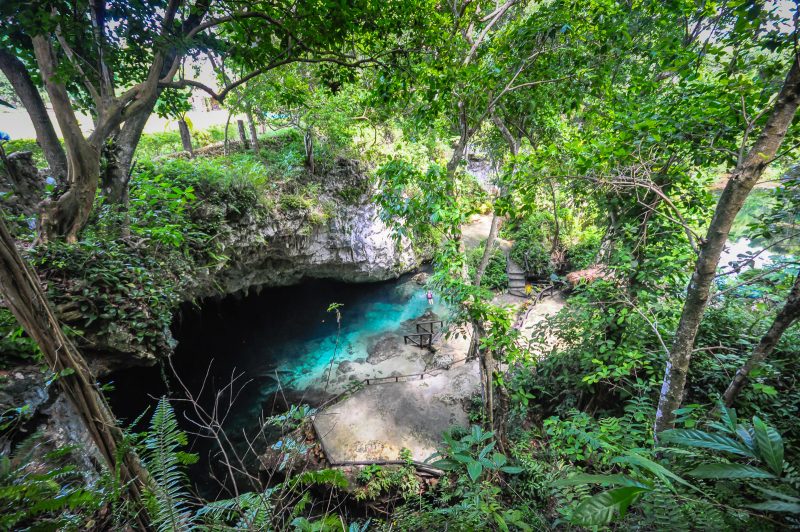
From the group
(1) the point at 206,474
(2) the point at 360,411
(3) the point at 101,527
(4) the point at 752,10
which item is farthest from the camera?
(2) the point at 360,411

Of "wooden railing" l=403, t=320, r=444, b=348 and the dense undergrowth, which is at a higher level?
the dense undergrowth

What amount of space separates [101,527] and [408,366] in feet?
23.0

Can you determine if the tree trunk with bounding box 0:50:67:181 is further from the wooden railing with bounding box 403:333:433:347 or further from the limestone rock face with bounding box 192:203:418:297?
the wooden railing with bounding box 403:333:433:347

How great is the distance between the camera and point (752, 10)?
167 cm

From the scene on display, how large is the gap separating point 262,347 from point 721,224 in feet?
32.0

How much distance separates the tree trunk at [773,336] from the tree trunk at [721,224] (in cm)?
37

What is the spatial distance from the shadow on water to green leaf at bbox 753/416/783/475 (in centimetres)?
560

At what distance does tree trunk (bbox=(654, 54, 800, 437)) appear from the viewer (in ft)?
5.77

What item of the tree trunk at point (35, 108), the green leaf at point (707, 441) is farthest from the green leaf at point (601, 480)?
the tree trunk at point (35, 108)

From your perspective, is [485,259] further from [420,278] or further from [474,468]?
[420,278]

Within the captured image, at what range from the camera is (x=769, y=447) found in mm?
1031

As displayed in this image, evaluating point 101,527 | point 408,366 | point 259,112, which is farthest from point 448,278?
point 259,112

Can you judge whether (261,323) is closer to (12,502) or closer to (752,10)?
(12,502)

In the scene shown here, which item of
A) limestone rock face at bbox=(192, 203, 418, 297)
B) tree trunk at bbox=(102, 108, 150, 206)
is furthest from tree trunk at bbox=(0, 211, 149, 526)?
limestone rock face at bbox=(192, 203, 418, 297)
